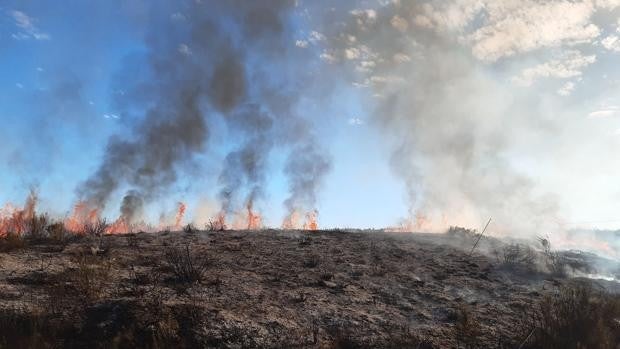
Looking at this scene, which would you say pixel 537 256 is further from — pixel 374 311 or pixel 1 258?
pixel 1 258

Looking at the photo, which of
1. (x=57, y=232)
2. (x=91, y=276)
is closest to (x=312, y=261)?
(x=91, y=276)

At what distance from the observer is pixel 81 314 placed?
607cm

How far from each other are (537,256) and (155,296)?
34.0 feet

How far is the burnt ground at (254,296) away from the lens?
19.2 ft

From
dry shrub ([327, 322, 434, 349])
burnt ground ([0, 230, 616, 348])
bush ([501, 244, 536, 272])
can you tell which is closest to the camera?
burnt ground ([0, 230, 616, 348])

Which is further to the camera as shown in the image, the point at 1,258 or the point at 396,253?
the point at 396,253

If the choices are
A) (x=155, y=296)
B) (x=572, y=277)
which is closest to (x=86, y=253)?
(x=155, y=296)

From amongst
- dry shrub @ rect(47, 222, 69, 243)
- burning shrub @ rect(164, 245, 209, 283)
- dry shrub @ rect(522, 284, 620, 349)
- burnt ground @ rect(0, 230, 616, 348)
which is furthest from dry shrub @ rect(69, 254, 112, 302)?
dry shrub @ rect(522, 284, 620, 349)

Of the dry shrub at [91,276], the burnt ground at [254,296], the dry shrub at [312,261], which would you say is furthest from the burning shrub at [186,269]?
the dry shrub at [312,261]

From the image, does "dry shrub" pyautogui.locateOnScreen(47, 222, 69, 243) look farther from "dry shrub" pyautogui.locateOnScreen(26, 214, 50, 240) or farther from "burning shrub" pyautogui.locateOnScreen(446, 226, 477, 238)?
"burning shrub" pyautogui.locateOnScreen(446, 226, 477, 238)

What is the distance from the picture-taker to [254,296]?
23.7 feet

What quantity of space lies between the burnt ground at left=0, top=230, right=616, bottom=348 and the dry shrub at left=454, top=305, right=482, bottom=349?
0.02 meters

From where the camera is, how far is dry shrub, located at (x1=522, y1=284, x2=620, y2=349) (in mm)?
6598

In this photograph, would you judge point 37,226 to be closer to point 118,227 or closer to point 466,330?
point 118,227
